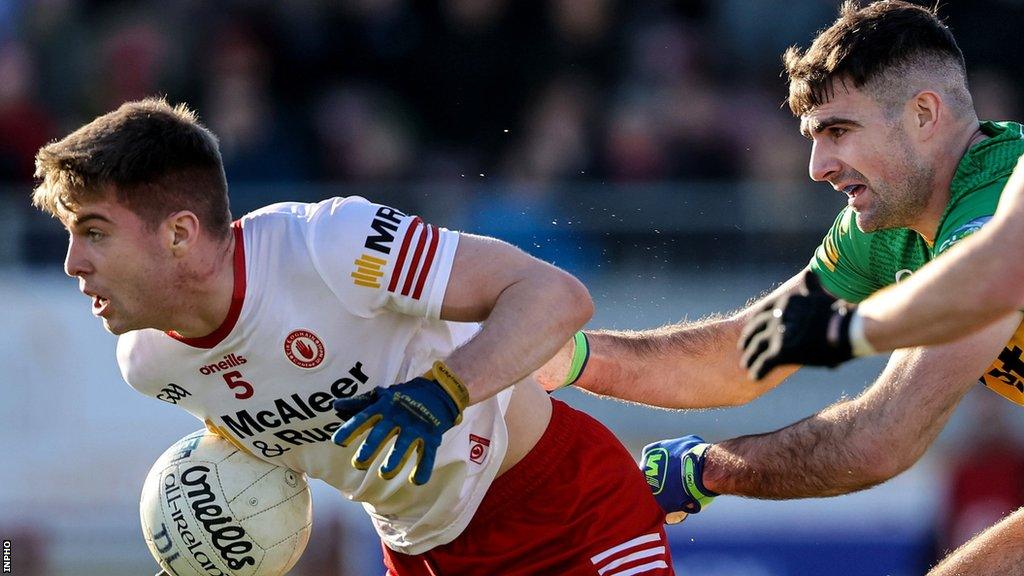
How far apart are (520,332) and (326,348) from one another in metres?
0.62

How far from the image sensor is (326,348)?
4.37 m

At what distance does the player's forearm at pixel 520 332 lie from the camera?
4082mm

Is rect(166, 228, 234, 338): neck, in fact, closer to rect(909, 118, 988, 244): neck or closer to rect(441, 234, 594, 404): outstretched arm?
rect(441, 234, 594, 404): outstretched arm

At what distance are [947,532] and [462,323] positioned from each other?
5244 millimetres

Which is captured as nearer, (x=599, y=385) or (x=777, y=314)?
(x=777, y=314)

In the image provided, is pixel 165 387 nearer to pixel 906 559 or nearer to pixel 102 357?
pixel 102 357

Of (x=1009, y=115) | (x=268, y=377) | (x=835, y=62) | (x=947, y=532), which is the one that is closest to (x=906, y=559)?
(x=947, y=532)

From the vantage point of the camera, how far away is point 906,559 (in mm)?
8875

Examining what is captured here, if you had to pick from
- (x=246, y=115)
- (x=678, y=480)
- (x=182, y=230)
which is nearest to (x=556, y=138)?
(x=246, y=115)

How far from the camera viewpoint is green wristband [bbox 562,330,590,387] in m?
5.34

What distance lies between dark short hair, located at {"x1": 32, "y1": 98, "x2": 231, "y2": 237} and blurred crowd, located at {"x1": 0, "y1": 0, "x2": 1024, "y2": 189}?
5.86 meters

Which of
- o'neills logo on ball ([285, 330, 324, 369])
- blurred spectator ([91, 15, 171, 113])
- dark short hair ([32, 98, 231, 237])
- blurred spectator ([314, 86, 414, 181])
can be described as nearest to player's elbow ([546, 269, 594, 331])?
o'neills logo on ball ([285, 330, 324, 369])

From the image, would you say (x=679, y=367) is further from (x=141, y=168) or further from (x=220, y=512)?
(x=141, y=168)

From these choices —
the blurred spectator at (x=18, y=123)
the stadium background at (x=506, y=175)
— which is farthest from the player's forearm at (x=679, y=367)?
the blurred spectator at (x=18, y=123)
